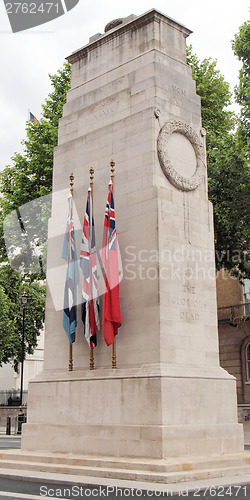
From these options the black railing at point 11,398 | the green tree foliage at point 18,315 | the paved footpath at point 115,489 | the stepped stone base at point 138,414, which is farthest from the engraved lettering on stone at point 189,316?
the black railing at point 11,398

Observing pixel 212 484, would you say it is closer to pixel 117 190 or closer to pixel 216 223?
pixel 117 190

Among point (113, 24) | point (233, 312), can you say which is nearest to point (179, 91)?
point (113, 24)

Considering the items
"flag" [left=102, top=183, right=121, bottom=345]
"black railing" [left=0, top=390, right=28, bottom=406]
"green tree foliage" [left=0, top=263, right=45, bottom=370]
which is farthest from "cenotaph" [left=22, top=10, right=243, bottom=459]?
"black railing" [left=0, top=390, right=28, bottom=406]

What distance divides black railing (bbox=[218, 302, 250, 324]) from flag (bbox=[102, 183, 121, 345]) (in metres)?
21.3

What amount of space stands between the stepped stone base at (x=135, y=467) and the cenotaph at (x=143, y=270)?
17.8 inches

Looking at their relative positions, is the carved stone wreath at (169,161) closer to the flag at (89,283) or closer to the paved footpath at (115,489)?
the flag at (89,283)

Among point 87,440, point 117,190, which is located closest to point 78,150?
point 117,190

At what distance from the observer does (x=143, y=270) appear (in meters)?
13.6

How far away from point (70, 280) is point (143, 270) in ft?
6.88

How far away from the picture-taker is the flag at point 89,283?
14.1m

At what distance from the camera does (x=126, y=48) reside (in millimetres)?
15594

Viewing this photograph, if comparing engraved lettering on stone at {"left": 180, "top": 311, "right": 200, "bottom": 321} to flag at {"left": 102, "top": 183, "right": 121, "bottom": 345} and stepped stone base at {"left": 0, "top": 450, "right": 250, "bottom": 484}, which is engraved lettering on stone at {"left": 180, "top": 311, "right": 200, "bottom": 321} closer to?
flag at {"left": 102, "top": 183, "right": 121, "bottom": 345}

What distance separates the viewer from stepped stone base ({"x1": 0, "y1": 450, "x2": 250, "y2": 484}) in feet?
35.8

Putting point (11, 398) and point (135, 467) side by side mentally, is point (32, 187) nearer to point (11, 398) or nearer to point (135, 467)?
point (135, 467)
